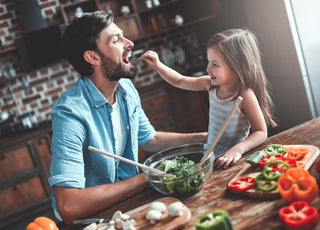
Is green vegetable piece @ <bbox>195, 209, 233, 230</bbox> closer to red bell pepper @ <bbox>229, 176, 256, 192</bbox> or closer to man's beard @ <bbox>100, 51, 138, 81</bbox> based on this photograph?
red bell pepper @ <bbox>229, 176, 256, 192</bbox>

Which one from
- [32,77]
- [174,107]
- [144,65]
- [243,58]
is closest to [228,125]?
[243,58]

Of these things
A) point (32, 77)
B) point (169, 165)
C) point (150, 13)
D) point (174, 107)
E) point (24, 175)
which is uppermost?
point (150, 13)

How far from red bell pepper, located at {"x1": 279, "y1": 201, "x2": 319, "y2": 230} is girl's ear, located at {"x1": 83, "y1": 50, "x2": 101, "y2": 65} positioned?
3.96ft

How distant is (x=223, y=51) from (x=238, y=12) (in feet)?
6.47

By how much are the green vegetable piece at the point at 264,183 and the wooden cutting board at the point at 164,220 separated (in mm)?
224

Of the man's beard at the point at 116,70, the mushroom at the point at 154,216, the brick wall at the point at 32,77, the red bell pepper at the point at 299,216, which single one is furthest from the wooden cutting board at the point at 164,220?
the brick wall at the point at 32,77

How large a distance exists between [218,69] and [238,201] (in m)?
0.88

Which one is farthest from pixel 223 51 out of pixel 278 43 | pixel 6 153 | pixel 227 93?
pixel 6 153

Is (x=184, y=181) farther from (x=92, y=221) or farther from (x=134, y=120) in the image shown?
(x=134, y=120)

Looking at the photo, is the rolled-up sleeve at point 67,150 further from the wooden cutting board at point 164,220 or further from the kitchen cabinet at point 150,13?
the kitchen cabinet at point 150,13

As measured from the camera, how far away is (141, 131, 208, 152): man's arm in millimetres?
1731

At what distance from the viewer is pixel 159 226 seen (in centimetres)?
92

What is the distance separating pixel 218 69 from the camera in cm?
170

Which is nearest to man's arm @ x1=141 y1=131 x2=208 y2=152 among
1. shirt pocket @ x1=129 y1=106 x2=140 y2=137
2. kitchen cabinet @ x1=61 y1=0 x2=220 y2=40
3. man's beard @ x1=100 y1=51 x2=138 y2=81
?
shirt pocket @ x1=129 y1=106 x2=140 y2=137
